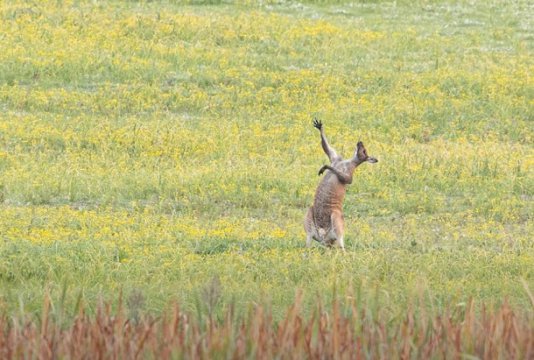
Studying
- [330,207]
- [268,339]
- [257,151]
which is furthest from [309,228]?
[257,151]

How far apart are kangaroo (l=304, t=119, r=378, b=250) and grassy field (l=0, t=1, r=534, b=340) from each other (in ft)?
0.99

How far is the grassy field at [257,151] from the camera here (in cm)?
1011

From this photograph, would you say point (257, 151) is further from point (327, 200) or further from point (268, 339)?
point (268, 339)

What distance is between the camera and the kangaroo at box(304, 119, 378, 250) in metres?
11.8

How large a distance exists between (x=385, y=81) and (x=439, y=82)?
1043 millimetres

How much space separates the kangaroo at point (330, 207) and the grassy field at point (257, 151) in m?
0.30

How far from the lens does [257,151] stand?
1931cm

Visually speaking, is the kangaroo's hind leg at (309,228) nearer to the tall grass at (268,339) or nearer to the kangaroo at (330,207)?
the kangaroo at (330,207)

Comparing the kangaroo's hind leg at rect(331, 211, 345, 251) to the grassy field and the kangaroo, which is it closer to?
the kangaroo

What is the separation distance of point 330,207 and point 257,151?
7.44 meters

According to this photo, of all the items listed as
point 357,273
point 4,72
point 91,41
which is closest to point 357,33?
point 91,41

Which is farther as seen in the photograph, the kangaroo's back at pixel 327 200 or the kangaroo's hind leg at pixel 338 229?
the kangaroo's back at pixel 327 200

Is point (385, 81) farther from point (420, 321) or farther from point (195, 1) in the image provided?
point (420, 321)

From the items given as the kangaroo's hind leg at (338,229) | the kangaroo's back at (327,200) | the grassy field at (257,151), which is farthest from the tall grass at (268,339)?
the kangaroo's back at (327,200)
